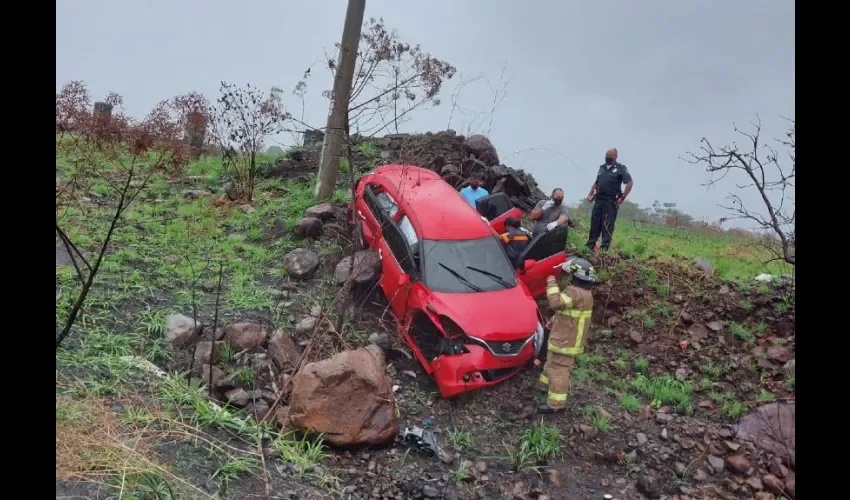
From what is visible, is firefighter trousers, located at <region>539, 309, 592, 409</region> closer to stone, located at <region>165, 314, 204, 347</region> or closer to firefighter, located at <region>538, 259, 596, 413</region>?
firefighter, located at <region>538, 259, 596, 413</region>

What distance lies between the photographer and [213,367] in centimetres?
491

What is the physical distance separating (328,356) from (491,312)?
5.75 ft

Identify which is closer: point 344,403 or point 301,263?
point 344,403

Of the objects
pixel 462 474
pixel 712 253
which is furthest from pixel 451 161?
pixel 462 474

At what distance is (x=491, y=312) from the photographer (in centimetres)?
579

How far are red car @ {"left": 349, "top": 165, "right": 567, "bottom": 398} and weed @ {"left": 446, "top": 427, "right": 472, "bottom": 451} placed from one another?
408 mm

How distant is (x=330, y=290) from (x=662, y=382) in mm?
4121

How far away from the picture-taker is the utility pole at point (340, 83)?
28.1 ft

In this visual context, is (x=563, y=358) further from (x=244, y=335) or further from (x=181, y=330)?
(x=181, y=330)

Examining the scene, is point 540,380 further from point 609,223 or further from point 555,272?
point 609,223

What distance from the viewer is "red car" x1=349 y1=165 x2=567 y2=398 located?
555 cm

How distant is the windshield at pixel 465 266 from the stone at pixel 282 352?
160 centimetres

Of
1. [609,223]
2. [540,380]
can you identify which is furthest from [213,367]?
[609,223]

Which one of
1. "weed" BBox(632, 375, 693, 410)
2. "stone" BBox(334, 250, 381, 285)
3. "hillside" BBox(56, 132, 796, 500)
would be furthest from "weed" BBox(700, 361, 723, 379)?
"stone" BBox(334, 250, 381, 285)
